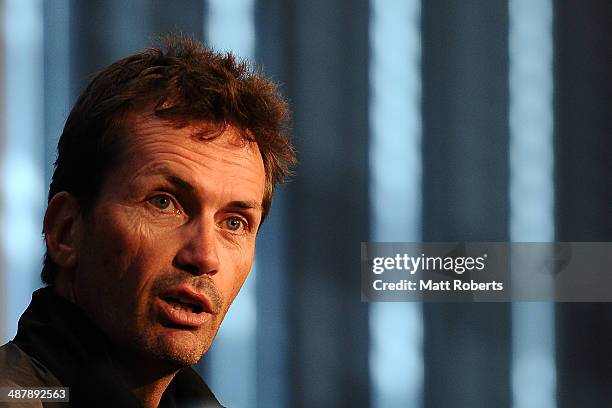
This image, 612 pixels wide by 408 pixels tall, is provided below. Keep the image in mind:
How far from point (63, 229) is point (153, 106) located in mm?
182

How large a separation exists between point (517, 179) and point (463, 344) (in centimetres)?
37

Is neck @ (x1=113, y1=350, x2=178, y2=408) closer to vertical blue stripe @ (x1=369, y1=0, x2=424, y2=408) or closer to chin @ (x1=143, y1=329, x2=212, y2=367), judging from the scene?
chin @ (x1=143, y1=329, x2=212, y2=367)

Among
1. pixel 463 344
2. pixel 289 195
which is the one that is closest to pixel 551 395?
pixel 463 344

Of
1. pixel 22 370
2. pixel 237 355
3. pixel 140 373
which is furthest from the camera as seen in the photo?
pixel 237 355

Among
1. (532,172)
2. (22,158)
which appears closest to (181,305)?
(22,158)

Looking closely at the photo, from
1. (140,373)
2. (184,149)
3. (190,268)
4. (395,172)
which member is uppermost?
(395,172)

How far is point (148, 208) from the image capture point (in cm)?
110

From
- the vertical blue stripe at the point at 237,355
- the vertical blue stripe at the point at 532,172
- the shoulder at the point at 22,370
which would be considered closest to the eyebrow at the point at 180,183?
Answer: the shoulder at the point at 22,370

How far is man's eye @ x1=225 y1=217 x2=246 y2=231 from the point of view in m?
1.13

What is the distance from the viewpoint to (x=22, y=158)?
6.66ft

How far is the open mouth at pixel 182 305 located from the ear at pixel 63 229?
0.13 metres

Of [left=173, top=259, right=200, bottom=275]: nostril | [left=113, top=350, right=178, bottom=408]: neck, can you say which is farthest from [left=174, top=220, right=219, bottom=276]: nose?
[left=113, top=350, right=178, bottom=408]: neck

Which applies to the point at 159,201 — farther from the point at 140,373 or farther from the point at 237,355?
the point at 237,355

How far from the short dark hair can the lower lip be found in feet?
0.51
